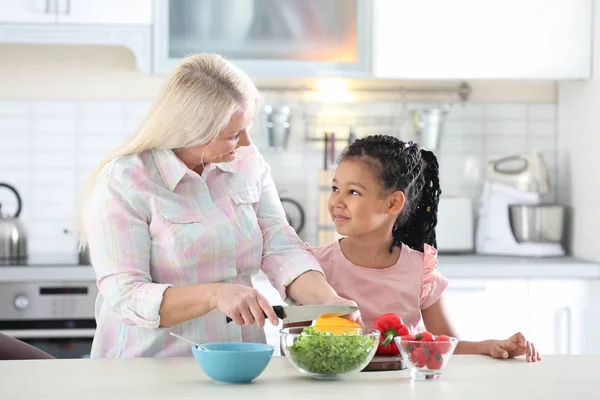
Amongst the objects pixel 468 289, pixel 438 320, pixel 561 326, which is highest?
pixel 438 320

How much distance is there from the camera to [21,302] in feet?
10.5

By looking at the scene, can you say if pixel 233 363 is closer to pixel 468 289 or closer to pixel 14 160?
pixel 468 289

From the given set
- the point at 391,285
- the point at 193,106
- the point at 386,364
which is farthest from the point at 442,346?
the point at 193,106

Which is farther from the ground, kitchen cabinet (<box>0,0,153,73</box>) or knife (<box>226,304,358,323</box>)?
kitchen cabinet (<box>0,0,153,73</box>)

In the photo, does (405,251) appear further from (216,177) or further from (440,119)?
(440,119)

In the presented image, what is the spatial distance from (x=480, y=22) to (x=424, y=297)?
1660 mm

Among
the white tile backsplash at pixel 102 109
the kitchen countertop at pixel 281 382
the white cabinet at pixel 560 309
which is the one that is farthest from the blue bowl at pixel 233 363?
the white tile backsplash at pixel 102 109

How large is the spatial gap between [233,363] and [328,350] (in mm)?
163

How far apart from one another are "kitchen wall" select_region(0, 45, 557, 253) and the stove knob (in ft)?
1.84

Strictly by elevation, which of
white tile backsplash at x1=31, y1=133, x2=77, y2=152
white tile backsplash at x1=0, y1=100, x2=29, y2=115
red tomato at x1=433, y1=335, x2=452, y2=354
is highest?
white tile backsplash at x1=0, y1=100, x2=29, y2=115

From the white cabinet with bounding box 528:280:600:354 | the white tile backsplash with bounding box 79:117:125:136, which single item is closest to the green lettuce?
the white cabinet with bounding box 528:280:600:354

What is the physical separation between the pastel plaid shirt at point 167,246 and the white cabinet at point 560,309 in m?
1.55

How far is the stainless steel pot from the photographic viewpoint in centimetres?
365

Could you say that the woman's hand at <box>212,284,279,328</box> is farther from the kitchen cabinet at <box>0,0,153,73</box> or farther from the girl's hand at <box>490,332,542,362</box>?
the kitchen cabinet at <box>0,0,153,73</box>
